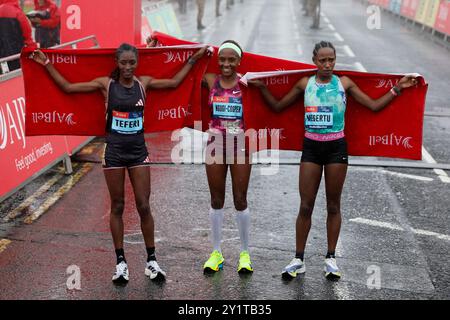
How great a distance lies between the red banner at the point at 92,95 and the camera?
5.92 m

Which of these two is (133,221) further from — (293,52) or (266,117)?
(293,52)

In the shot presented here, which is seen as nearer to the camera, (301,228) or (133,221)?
(301,228)

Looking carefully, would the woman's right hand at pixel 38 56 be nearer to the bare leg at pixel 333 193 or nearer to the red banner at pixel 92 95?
the red banner at pixel 92 95

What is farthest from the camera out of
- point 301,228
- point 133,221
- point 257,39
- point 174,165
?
point 257,39

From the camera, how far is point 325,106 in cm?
550

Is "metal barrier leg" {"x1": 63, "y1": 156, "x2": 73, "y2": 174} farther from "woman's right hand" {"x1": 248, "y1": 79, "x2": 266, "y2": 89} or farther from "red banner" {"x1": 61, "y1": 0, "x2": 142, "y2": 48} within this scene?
"woman's right hand" {"x1": 248, "y1": 79, "x2": 266, "y2": 89}

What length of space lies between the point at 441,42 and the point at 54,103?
894 inches

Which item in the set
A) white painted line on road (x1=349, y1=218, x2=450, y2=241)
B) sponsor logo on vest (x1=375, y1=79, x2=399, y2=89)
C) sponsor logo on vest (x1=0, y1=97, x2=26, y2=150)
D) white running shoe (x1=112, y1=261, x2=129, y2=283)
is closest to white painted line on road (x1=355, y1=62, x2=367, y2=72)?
white painted line on road (x1=349, y1=218, x2=450, y2=241)

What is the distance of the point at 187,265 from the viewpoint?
19.7ft

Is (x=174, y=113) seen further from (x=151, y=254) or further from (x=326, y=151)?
(x=326, y=151)

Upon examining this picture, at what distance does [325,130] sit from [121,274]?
219 cm

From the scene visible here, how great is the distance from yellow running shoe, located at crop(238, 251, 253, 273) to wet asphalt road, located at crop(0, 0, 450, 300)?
67 mm

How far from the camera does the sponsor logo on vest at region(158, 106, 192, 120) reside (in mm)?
6066

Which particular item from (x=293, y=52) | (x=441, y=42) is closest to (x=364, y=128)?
(x=293, y=52)
